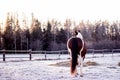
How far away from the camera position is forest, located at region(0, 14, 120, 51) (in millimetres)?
59969

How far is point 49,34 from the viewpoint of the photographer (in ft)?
224

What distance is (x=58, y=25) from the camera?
8319 cm

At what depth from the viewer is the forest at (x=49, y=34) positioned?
5997 centimetres

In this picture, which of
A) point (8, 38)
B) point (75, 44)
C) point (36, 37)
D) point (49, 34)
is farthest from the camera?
point (49, 34)

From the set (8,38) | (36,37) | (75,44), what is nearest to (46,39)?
(36,37)

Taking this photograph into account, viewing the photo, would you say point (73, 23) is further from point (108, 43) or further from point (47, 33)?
point (108, 43)

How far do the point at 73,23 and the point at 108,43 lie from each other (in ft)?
110

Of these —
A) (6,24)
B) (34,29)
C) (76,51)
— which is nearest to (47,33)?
(34,29)

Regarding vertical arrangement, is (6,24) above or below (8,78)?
above

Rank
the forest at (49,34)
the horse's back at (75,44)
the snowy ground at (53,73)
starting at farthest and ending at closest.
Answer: the forest at (49,34) < the horse's back at (75,44) < the snowy ground at (53,73)

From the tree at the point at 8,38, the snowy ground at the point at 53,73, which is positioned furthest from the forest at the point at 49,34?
the snowy ground at the point at 53,73

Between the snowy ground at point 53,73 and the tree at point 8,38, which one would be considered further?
the tree at point 8,38

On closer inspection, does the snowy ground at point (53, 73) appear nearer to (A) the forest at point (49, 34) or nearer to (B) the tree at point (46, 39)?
(A) the forest at point (49, 34)

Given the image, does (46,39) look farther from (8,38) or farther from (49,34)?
(8,38)
